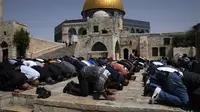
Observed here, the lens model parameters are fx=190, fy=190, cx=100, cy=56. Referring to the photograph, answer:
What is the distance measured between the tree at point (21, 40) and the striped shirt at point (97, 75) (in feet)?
75.2

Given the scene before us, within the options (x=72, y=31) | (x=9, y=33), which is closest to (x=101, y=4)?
(x=72, y=31)

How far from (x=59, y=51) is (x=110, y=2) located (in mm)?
15418

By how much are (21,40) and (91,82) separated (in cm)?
2303

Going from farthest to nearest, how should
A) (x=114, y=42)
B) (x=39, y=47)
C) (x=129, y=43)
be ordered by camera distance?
(x=129, y=43), (x=39, y=47), (x=114, y=42)

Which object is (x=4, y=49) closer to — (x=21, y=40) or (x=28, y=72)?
(x=21, y=40)

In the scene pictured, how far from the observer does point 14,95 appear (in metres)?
4.73

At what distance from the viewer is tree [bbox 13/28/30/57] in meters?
25.1

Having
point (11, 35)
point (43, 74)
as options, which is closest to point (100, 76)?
point (43, 74)

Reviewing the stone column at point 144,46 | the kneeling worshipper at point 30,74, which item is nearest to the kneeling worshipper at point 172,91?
the kneeling worshipper at point 30,74

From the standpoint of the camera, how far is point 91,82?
14.6ft

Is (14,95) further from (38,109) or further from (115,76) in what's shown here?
(115,76)

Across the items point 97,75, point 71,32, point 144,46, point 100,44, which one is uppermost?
point 71,32

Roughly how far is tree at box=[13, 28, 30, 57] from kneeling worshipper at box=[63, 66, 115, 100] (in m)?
22.6

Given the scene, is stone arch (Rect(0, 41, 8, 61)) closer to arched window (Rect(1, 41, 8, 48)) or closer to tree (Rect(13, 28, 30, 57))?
arched window (Rect(1, 41, 8, 48))
